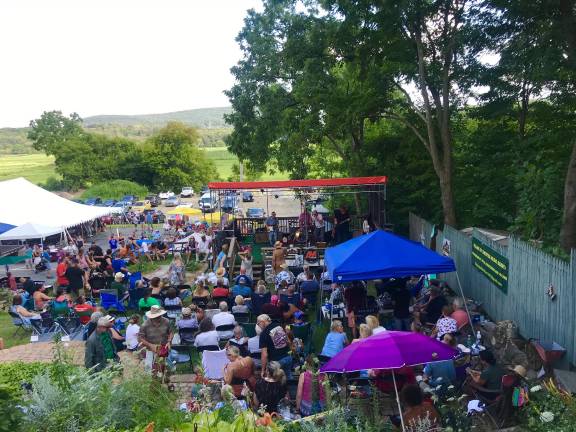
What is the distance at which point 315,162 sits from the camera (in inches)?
1208

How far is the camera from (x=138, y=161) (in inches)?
2872

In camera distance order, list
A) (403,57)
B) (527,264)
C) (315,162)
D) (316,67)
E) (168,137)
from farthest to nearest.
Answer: (168,137) → (315,162) → (316,67) → (403,57) → (527,264)

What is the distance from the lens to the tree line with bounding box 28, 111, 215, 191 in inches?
2849

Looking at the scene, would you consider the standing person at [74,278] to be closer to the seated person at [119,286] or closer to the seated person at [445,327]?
the seated person at [119,286]

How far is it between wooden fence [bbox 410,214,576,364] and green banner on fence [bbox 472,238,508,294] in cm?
9

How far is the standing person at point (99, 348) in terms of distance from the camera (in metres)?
7.04

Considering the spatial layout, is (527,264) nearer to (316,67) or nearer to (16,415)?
(16,415)

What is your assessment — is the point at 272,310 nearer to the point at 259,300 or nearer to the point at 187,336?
the point at 259,300

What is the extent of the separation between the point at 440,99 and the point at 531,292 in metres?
9.37

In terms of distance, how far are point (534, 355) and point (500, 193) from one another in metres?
9.80

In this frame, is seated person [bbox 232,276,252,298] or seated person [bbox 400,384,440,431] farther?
seated person [bbox 232,276,252,298]

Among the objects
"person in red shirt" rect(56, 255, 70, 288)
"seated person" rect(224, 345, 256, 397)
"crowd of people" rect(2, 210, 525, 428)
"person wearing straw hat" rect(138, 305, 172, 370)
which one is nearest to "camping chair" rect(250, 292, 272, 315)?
"crowd of people" rect(2, 210, 525, 428)

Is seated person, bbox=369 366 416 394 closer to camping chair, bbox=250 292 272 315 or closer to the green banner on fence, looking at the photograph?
camping chair, bbox=250 292 272 315

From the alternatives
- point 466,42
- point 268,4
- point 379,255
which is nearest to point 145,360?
point 379,255
